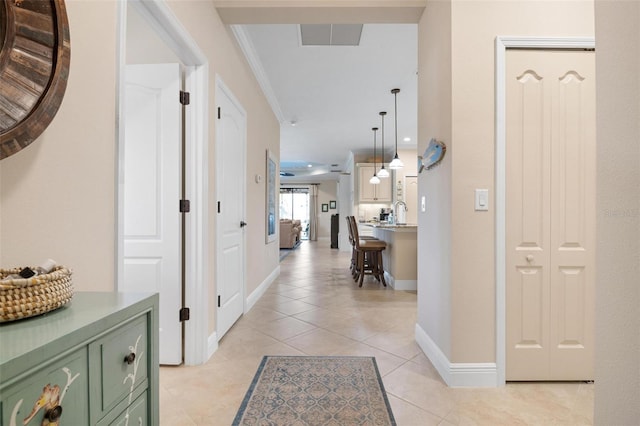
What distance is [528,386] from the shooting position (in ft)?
6.27

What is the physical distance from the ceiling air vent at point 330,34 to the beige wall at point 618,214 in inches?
101

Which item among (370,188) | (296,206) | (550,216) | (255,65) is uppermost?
(255,65)

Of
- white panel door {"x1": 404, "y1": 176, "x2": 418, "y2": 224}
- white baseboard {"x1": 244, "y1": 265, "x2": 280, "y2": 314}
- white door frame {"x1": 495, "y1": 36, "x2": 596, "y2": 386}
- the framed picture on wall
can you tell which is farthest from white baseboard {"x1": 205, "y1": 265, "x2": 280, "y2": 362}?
white panel door {"x1": 404, "y1": 176, "x2": 418, "y2": 224}

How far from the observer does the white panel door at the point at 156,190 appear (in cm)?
212

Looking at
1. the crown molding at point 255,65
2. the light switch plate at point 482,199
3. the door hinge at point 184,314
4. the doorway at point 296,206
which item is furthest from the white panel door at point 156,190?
the doorway at point 296,206

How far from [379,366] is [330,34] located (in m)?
2.99

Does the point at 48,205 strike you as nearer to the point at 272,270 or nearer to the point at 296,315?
the point at 296,315

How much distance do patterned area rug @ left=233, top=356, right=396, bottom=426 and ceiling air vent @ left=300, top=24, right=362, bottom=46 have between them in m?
2.91

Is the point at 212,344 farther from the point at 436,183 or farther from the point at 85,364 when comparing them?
the point at 436,183

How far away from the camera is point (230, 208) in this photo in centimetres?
288

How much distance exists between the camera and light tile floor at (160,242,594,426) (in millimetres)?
1637

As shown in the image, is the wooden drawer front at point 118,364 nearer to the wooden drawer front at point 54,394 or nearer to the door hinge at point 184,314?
the wooden drawer front at point 54,394

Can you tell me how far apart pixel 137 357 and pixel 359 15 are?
268 centimetres

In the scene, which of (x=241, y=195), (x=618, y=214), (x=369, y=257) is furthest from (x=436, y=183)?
(x=369, y=257)
